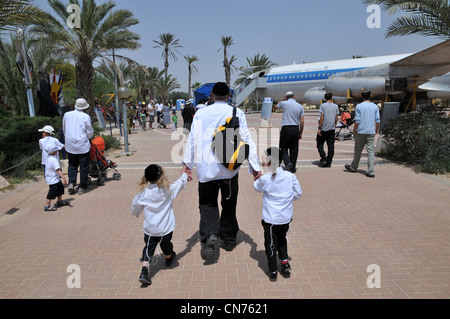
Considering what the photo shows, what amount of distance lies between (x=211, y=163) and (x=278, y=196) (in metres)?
0.85

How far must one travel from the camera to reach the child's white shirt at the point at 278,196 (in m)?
3.18

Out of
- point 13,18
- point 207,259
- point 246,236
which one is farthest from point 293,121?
point 13,18

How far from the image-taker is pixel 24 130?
27.5 ft

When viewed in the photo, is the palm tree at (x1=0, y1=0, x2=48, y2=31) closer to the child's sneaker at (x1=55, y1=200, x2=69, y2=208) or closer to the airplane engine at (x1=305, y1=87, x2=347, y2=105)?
the child's sneaker at (x1=55, y1=200, x2=69, y2=208)

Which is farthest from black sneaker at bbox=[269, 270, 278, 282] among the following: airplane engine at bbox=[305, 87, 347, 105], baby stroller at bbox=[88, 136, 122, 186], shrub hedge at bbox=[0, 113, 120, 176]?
airplane engine at bbox=[305, 87, 347, 105]

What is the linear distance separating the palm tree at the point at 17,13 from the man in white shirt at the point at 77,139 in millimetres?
3168

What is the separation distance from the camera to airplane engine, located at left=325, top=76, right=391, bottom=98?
1575cm

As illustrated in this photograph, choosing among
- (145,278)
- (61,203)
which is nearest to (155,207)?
(145,278)

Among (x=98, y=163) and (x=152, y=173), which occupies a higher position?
(x=152, y=173)

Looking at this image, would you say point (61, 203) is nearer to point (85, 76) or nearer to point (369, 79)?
point (85, 76)

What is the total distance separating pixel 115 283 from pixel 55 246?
1.40 m

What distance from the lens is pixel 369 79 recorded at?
16328 mm

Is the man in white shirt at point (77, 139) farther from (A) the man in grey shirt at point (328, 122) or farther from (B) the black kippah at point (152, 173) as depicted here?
(A) the man in grey shirt at point (328, 122)

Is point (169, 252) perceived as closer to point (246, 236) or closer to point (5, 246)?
point (246, 236)
